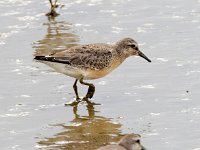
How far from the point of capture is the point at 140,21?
1558 centimetres

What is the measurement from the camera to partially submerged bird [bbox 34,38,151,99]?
472 inches

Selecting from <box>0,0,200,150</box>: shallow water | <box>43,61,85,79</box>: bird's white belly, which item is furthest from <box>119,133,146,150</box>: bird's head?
<box>43,61,85,79</box>: bird's white belly

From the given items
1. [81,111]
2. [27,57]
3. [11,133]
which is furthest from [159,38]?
[11,133]

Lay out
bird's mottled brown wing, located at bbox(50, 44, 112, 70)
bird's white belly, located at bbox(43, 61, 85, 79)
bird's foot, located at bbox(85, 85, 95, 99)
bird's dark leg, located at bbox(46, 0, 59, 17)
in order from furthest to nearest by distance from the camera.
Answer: bird's dark leg, located at bbox(46, 0, 59, 17) < bird's mottled brown wing, located at bbox(50, 44, 112, 70) < bird's white belly, located at bbox(43, 61, 85, 79) < bird's foot, located at bbox(85, 85, 95, 99)

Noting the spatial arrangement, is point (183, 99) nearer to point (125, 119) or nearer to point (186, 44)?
point (125, 119)

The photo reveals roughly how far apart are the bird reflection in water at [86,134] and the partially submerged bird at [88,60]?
81 centimetres

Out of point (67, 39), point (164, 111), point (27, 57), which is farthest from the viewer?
point (67, 39)

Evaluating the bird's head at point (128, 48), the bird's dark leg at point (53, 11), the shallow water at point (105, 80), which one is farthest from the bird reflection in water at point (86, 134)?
the bird's dark leg at point (53, 11)

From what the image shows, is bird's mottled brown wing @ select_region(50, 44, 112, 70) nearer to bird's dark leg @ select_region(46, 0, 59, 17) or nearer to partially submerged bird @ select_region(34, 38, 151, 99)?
partially submerged bird @ select_region(34, 38, 151, 99)

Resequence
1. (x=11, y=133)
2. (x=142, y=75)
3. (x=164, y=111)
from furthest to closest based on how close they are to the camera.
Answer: (x=142, y=75)
(x=164, y=111)
(x=11, y=133)

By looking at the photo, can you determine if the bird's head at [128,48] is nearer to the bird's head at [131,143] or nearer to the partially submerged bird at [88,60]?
the partially submerged bird at [88,60]

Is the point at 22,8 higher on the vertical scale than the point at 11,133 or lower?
higher

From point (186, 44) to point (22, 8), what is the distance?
4158 mm

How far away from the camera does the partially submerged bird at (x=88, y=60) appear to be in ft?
39.3
